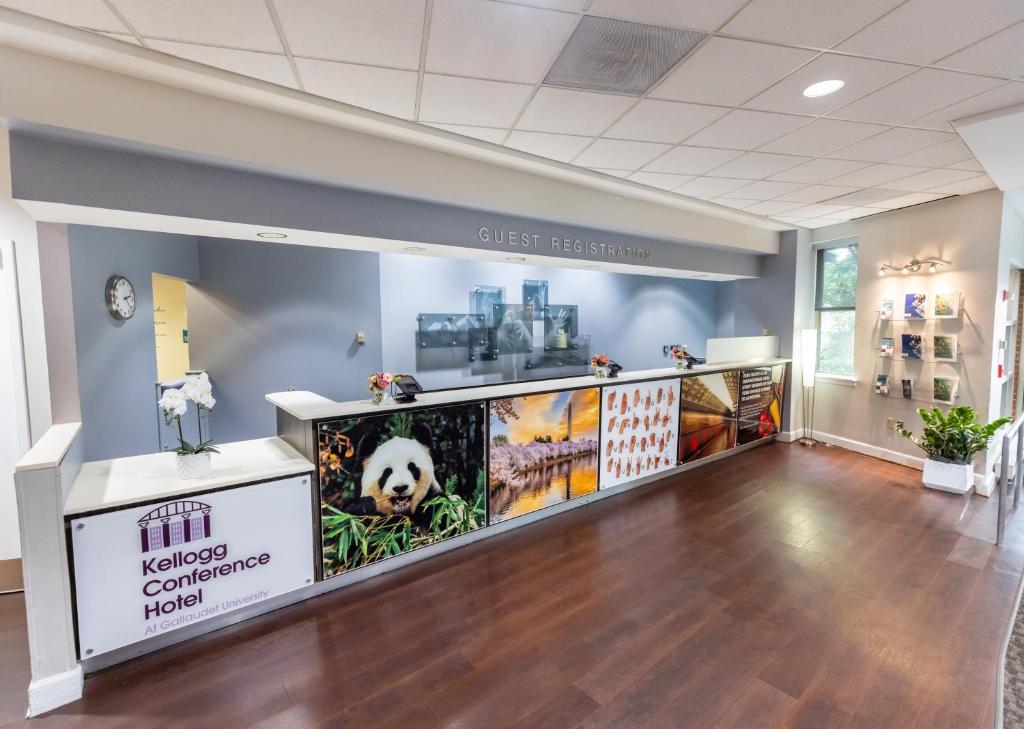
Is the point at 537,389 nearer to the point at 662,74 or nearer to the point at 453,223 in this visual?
the point at 453,223

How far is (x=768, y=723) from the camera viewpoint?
6.66ft

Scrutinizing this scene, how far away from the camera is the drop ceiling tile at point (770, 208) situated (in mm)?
5129

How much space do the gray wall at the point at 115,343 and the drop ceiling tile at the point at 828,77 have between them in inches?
184

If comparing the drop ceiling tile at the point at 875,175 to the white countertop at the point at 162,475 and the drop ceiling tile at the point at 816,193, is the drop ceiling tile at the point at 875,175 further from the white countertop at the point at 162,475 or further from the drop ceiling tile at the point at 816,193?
the white countertop at the point at 162,475

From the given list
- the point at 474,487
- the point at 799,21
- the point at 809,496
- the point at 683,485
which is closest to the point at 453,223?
the point at 474,487

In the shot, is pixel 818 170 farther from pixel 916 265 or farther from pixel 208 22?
pixel 208 22

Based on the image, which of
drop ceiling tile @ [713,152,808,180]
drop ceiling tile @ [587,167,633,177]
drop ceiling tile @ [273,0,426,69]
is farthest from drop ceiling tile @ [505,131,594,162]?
drop ceiling tile @ [713,152,808,180]

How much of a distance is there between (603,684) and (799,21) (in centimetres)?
318

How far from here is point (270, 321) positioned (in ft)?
17.5

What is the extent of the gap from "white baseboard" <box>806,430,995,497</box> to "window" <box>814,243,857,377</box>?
912mm

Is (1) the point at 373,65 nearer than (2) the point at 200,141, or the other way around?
(1) the point at 373,65

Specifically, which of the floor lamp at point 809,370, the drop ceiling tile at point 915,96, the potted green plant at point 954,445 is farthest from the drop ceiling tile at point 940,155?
the floor lamp at point 809,370

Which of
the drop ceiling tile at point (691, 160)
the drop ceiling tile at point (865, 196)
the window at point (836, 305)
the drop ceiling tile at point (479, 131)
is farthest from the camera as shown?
the window at point (836, 305)

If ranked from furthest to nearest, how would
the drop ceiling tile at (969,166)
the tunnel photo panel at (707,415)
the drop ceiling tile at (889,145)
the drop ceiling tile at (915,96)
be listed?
1. the tunnel photo panel at (707,415)
2. the drop ceiling tile at (969,166)
3. the drop ceiling tile at (889,145)
4. the drop ceiling tile at (915,96)
